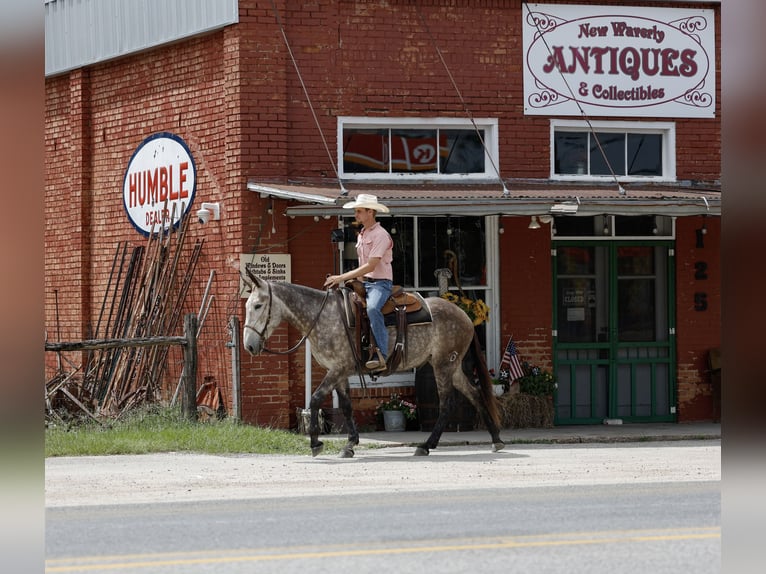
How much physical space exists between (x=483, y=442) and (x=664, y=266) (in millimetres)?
4620

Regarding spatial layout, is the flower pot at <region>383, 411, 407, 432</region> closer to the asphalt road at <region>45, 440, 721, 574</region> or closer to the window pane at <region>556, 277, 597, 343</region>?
the asphalt road at <region>45, 440, 721, 574</region>

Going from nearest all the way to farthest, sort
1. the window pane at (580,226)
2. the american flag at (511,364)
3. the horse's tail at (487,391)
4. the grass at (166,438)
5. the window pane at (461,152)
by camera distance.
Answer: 1. the grass at (166,438)
2. the horse's tail at (487,391)
3. the american flag at (511,364)
4. the window pane at (461,152)
5. the window pane at (580,226)

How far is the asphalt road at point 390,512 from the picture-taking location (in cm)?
660

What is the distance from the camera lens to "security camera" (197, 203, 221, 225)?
1608cm

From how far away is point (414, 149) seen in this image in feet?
53.3

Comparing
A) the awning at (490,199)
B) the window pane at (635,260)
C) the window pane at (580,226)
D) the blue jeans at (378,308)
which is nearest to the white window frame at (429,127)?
the awning at (490,199)

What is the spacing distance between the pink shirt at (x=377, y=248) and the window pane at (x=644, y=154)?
5.78 m

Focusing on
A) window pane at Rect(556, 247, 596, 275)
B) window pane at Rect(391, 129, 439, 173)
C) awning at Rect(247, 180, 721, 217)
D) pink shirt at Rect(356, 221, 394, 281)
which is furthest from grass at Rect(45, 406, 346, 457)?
window pane at Rect(556, 247, 596, 275)

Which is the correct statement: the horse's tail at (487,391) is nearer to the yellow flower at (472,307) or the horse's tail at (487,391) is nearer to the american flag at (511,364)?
the yellow flower at (472,307)

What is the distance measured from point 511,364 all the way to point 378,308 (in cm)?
400

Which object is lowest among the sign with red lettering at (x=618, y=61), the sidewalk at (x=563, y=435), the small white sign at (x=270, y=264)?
the sidewalk at (x=563, y=435)

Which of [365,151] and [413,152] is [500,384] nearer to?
[413,152]

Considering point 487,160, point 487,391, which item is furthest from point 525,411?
point 487,160
